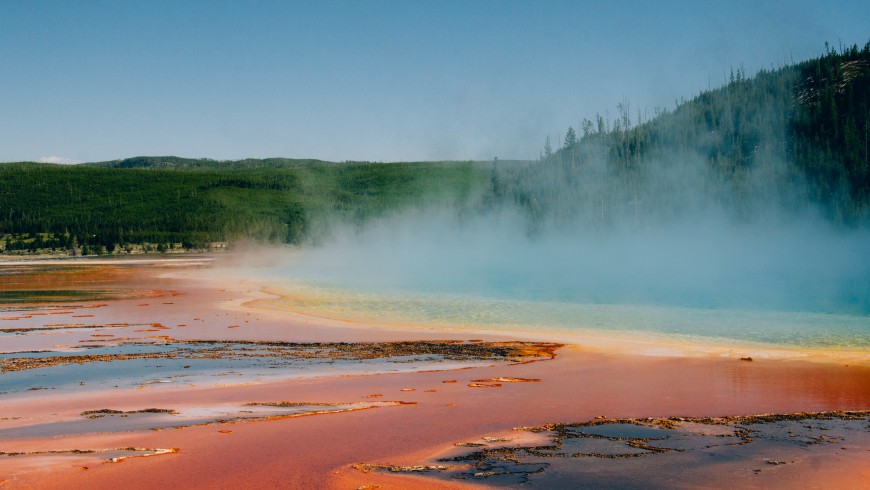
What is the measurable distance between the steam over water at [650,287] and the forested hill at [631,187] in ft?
16.5

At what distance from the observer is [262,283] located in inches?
1519

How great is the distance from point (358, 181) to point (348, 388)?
173m

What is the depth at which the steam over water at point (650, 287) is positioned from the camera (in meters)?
21.4

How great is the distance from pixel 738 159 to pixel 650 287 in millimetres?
57062

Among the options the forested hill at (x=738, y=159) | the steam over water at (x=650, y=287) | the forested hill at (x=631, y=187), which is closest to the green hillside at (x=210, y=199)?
the forested hill at (x=631, y=187)

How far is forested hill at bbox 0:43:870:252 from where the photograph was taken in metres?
78.4

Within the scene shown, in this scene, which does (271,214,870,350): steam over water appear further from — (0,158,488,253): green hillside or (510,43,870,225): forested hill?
(0,158,488,253): green hillside

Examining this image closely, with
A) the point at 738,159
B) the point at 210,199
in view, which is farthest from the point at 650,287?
the point at 210,199

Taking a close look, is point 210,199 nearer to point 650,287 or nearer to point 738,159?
point 738,159

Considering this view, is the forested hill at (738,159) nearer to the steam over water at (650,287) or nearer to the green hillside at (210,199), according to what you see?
the steam over water at (650,287)

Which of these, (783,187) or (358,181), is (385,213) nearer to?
(358,181)

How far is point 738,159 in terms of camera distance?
86562 millimetres

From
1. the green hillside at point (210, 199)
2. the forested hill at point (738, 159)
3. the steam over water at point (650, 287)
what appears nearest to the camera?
the steam over water at point (650, 287)

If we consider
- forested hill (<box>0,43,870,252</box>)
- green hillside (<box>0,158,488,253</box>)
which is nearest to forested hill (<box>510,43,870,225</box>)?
forested hill (<box>0,43,870,252</box>)
